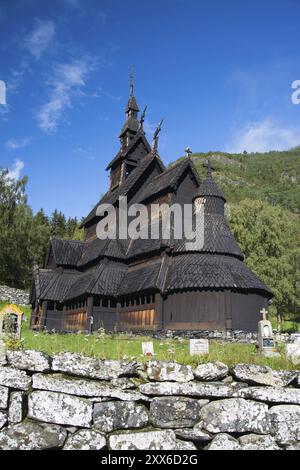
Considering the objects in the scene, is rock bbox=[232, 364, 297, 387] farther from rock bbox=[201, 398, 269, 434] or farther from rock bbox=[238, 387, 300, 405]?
rock bbox=[201, 398, 269, 434]

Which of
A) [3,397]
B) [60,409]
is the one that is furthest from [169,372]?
[3,397]

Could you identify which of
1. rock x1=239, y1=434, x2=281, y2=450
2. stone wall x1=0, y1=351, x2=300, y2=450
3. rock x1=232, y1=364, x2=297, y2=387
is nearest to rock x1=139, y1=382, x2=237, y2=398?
stone wall x1=0, y1=351, x2=300, y2=450

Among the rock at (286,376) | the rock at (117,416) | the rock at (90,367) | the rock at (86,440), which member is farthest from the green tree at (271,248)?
the rock at (86,440)

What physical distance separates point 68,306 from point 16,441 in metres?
23.2

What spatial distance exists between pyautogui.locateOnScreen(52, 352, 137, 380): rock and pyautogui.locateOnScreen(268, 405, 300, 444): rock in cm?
272

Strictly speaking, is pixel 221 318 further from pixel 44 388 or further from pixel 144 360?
pixel 44 388

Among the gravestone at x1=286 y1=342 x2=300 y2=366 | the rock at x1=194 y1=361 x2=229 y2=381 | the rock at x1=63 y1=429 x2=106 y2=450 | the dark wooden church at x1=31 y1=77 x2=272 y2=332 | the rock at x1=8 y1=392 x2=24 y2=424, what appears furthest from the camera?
the dark wooden church at x1=31 y1=77 x2=272 y2=332

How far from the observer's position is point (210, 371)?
302 inches

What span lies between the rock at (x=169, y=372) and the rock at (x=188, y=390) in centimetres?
11

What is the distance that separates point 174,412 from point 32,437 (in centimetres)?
251

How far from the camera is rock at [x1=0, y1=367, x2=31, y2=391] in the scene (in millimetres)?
7164

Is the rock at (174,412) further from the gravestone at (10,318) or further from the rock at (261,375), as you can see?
the gravestone at (10,318)

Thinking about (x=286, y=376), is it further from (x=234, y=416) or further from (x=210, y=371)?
(x=210, y=371)
